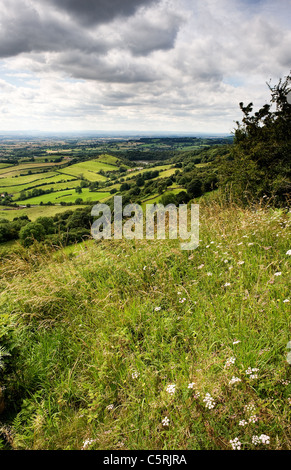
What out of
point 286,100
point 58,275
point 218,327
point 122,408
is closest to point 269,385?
point 218,327

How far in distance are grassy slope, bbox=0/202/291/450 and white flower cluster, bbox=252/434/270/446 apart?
72 millimetres

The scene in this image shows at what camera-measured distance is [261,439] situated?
1.94 metres

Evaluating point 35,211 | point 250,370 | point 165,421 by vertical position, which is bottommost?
point 35,211

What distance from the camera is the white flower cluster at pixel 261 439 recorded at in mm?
1903

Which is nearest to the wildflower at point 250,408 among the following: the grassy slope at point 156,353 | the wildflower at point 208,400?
the grassy slope at point 156,353

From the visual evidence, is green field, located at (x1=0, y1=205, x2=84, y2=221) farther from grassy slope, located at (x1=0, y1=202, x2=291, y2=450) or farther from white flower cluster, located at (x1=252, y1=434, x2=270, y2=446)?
white flower cluster, located at (x1=252, y1=434, x2=270, y2=446)

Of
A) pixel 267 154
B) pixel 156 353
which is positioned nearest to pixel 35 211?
pixel 267 154

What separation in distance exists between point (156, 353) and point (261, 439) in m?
→ 1.44

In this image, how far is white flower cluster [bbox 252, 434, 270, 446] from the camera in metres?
1.90

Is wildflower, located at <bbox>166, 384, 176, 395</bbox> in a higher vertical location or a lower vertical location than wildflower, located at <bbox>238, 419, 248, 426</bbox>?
lower

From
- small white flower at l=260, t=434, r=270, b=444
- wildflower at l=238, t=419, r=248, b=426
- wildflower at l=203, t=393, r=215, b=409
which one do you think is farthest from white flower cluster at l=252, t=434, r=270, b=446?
wildflower at l=203, t=393, r=215, b=409

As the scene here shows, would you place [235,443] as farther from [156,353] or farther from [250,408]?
[156,353]
